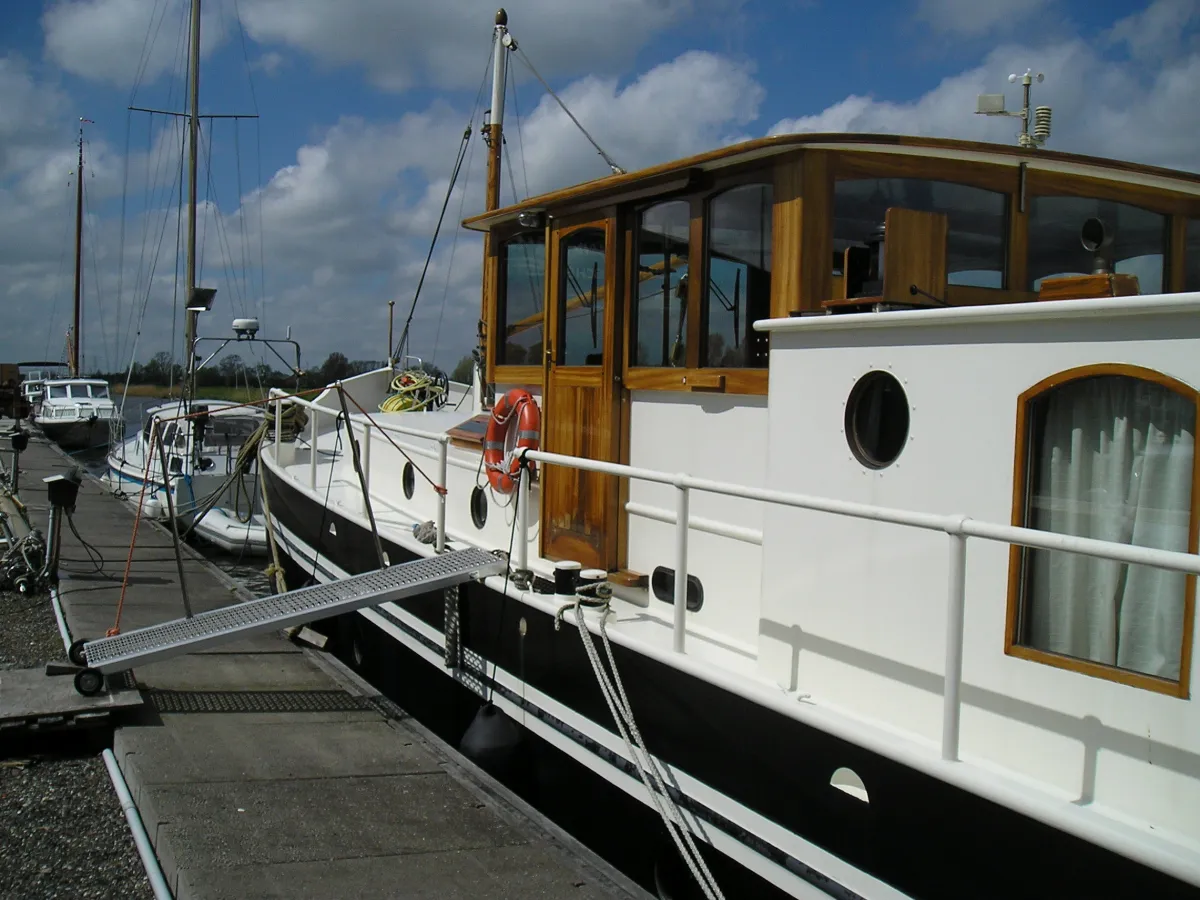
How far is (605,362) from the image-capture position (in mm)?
5445

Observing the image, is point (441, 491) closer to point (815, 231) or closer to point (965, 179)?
point (815, 231)

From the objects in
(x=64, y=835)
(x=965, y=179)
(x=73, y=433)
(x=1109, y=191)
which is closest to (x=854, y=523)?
(x=965, y=179)

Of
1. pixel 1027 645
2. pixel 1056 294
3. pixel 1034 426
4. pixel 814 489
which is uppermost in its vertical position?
pixel 1056 294

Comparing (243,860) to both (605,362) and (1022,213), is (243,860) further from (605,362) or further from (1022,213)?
(1022,213)

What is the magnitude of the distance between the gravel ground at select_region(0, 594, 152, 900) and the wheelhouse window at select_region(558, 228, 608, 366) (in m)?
3.25

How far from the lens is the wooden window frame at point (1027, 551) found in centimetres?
270

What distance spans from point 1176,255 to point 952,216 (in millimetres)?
1398

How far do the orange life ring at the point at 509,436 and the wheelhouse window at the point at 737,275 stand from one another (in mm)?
1308

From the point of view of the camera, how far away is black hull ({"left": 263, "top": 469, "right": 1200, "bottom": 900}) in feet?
9.05

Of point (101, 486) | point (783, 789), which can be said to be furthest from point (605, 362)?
point (101, 486)

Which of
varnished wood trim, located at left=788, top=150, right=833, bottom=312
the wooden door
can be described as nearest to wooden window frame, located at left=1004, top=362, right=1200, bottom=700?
varnished wood trim, located at left=788, top=150, right=833, bottom=312

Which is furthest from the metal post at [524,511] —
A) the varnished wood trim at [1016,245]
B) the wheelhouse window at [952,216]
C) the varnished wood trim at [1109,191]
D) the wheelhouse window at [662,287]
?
the varnished wood trim at [1109,191]

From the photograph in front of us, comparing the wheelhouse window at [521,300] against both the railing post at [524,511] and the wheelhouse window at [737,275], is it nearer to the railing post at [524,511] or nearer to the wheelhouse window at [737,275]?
the railing post at [524,511]

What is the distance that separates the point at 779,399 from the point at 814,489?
38 centimetres
